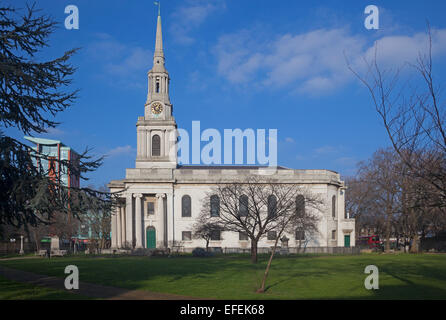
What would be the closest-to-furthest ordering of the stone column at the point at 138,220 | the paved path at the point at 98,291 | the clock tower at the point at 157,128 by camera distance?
1. the paved path at the point at 98,291
2. the stone column at the point at 138,220
3. the clock tower at the point at 157,128

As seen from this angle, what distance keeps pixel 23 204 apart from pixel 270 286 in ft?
37.4

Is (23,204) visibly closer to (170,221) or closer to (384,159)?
(170,221)

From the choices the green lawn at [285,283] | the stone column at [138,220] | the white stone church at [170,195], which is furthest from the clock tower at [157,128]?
the green lawn at [285,283]

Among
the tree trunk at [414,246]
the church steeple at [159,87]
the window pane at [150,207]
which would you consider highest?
the church steeple at [159,87]

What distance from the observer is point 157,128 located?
61594 millimetres

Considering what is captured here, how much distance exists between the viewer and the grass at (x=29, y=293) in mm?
16172

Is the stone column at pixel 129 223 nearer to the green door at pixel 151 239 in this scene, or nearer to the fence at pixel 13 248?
the green door at pixel 151 239

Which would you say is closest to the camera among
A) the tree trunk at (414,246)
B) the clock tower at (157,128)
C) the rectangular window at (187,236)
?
the tree trunk at (414,246)

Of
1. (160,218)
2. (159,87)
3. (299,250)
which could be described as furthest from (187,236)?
(159,87)

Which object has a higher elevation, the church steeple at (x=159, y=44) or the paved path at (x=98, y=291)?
the church steeple at (x=159, y=44)

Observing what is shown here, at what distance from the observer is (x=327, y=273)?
84.0ft
